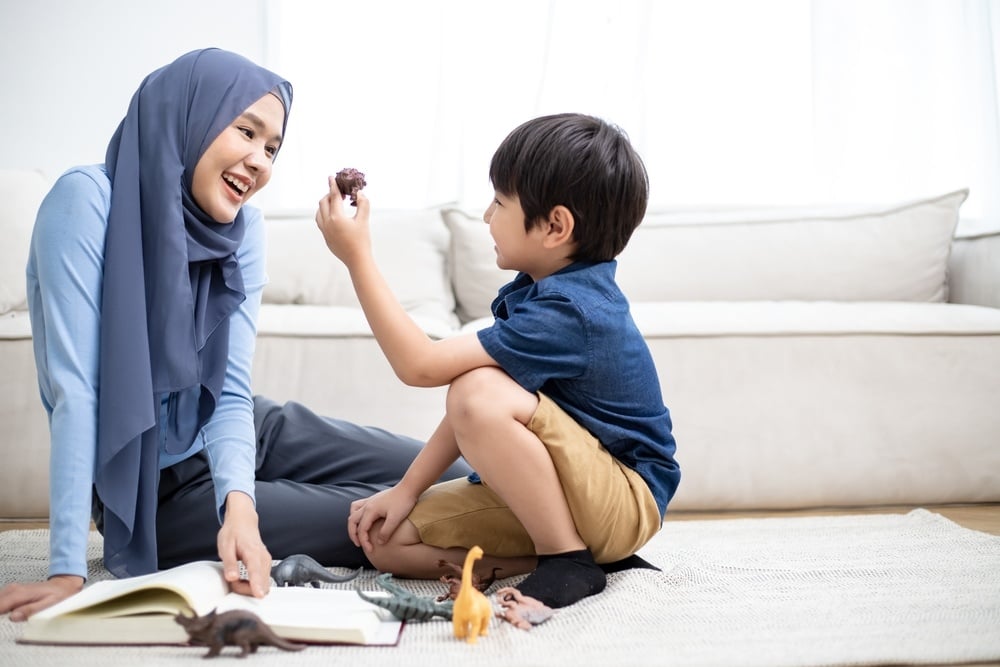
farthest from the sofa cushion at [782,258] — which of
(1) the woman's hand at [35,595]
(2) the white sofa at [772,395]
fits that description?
(1) the woman's hand at [35,595]

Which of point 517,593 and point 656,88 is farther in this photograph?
point 656,88

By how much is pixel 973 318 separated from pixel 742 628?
1.25 m

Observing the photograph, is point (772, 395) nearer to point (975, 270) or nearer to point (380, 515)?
point (975, 270)

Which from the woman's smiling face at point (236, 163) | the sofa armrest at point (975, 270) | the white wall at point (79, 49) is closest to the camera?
the woman's smiling face at point (236, 163)

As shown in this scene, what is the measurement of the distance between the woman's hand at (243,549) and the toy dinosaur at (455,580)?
0.22 meters

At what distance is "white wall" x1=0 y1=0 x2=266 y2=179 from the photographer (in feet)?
10.3

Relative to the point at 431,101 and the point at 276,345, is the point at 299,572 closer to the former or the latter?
the point at 276,345

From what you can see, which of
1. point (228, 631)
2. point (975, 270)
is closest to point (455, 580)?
point (228, 631)

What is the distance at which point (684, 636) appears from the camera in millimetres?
974

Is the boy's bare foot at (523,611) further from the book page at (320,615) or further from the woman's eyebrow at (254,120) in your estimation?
the woman's eyebrow at (254,120)

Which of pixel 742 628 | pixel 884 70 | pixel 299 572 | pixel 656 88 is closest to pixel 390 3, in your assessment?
pixel 656 88

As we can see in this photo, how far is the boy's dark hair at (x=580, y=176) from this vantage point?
3.85 feet

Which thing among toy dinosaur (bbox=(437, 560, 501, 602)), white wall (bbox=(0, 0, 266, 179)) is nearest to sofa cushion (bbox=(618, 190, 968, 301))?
toy dinosaur (bbox=(437, 560, 501, 602))

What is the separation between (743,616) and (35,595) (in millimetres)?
802
